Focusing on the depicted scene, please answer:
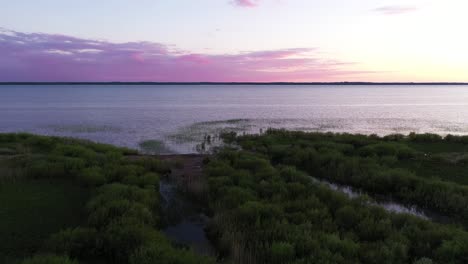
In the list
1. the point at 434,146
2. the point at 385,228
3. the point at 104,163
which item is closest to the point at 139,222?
the point at 385,228

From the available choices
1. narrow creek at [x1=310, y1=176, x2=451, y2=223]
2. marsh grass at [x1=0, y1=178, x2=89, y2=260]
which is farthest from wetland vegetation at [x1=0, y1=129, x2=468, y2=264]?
narrow creek at [x1=310, y1=176, x2=451, y2=223]

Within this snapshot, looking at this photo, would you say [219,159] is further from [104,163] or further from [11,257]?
[11,257]

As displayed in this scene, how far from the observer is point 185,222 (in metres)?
12.1

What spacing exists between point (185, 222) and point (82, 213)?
334cm

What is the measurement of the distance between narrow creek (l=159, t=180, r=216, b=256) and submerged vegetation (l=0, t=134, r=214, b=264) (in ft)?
1.68

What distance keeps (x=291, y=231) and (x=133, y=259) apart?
4.37m

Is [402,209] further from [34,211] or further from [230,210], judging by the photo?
[34,211]

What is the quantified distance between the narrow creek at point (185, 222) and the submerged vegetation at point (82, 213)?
1.68 ft

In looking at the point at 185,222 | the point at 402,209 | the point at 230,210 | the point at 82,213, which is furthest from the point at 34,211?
the point at 402,209

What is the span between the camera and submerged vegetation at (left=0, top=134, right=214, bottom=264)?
8375mm

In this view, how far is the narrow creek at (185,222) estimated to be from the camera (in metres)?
10.2

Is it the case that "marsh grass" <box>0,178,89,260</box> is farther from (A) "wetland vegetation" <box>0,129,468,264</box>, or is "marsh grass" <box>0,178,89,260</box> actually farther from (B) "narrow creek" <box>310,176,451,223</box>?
(B) "narrow creek" <box>310,176,451,223</box>

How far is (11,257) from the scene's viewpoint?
323 inches

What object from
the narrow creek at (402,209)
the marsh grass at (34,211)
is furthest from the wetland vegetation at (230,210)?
the narrow creek at (402,209)
